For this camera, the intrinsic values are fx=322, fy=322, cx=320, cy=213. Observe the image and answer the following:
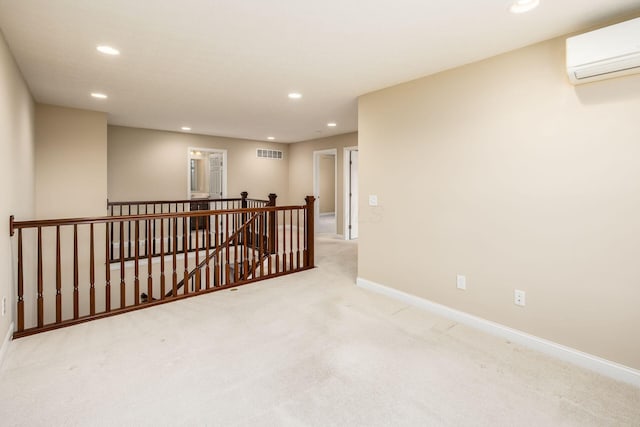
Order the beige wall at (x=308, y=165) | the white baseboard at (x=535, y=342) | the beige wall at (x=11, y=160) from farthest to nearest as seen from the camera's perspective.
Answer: the beige wall at (x=308, y=165) < the beige wall at (x=11, y=160) < the white baseboard at (x=535, y=342)

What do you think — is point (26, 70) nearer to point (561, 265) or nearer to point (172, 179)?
point (172, 179)

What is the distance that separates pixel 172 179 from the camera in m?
6.75

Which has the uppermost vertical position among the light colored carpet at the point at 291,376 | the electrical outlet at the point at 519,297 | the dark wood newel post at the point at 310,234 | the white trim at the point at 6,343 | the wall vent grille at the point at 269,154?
the wall vent grille at the point at 269,154

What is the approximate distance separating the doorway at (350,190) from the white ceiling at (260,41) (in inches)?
114

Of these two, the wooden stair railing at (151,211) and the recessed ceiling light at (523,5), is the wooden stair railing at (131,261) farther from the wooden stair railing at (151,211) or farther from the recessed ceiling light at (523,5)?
the recessed ceiling light at (523,5)

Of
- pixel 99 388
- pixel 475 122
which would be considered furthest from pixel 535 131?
pixel 99 388

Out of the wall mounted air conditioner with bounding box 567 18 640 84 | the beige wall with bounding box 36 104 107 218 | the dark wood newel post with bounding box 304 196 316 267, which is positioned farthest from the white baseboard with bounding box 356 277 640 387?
the beige wall with bounding box 36 104 107 218

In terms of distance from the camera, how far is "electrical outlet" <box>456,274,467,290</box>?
290 centimetres

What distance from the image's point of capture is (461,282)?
292cm

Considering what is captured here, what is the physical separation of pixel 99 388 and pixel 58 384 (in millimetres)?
265

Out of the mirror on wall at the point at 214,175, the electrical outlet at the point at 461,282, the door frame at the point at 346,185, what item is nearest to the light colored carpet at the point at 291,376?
the electrical outlet at the point at 461,282

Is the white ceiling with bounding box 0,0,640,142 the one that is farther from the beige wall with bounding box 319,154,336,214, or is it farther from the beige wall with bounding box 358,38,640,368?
the beige wall with bounding box 319,154,336,214

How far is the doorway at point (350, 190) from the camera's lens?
6.85m

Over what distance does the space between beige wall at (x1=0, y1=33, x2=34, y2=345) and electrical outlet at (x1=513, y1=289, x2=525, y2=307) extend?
148 inches
